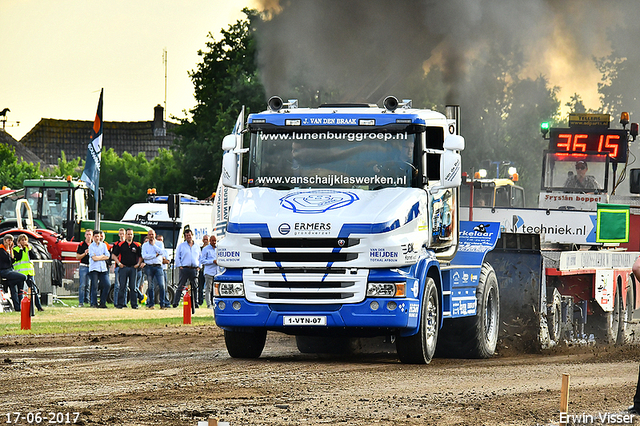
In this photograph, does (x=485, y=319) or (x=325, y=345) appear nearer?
(x=485, y=319)

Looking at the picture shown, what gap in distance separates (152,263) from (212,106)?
23.9m

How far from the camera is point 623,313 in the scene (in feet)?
65.5

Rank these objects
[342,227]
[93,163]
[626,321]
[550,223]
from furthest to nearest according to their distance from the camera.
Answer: [93,163], [626,321], [550,223], [342,227]

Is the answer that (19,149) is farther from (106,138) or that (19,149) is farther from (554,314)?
(554,314)

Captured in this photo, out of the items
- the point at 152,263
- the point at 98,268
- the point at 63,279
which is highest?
the point at 152,263

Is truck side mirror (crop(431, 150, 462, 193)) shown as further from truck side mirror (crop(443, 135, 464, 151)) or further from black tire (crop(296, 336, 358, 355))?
black tire (crop(296, 336, 358, 355))

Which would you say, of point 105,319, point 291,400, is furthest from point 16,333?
point 291,400

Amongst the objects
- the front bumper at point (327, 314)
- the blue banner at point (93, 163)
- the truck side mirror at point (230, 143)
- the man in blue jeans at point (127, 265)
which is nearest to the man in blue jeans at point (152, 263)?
the man in blue jeans at point (127, 265)

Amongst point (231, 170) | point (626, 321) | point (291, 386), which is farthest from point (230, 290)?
point (626, 321)

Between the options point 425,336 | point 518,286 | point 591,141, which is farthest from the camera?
point 591,141

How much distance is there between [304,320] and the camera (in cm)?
1259

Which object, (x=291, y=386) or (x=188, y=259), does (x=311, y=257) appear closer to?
(x=291, y=386)

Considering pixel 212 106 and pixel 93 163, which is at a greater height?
pixel 212 106

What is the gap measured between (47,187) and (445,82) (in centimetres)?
1186
